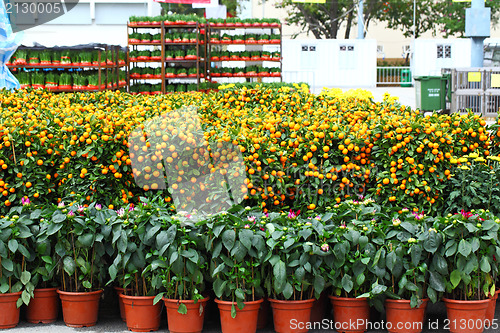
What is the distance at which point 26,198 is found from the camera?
4.49 meters

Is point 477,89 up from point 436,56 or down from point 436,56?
down

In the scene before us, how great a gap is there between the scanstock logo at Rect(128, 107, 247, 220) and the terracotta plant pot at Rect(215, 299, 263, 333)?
28.0 inches

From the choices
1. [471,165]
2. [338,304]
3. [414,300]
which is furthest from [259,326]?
[471,165]

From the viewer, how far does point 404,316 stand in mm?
3986

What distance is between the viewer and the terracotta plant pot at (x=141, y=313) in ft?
13.5

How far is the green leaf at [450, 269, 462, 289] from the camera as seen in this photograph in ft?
12.8

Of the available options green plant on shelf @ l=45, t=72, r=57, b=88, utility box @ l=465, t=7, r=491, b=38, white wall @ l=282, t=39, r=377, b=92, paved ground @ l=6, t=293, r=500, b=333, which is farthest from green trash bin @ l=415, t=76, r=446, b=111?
white wall @ l=282, t=39, r=377, b=92

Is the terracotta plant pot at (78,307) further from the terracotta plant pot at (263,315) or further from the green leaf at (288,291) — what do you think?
the green leaf at (288,291)

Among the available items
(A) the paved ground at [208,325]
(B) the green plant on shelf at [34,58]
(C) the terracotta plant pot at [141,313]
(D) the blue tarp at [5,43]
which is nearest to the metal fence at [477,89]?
(B) the green plant on shelf at [34,58]

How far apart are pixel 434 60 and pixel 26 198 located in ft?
87.4

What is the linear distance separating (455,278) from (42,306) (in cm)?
257

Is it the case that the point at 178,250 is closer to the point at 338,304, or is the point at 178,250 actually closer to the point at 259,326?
the point at 259,326

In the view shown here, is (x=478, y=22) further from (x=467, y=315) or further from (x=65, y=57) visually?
(x=467, y=315)

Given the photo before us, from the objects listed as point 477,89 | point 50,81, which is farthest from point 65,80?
point 477,89
